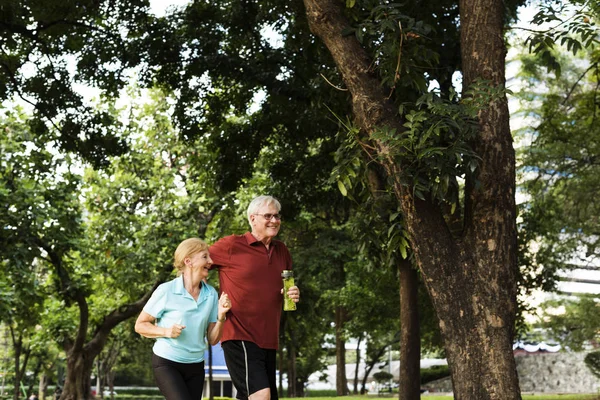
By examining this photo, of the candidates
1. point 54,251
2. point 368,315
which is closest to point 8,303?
point 54,251

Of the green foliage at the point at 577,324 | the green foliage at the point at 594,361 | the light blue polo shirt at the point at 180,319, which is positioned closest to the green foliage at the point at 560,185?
the green foliage at the point at 577,324

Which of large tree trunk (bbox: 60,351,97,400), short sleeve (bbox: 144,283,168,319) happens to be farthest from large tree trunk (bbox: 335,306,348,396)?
short sleeve (bbox: 144,283,168,319)

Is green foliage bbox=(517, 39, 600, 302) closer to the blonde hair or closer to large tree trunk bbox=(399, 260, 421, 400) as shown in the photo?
large tree trunk bbox=(399, 260, 421, 400)

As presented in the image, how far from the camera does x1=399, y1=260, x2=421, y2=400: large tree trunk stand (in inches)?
454

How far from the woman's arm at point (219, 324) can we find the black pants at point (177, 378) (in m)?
0.23

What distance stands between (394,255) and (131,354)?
42.7 metres

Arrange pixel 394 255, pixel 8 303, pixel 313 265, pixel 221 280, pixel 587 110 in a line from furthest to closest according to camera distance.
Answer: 1. pixel 313 265
2. pixel 8 303
3. pixel 587 110
4. pixel 394 255
5. pixel 221 280

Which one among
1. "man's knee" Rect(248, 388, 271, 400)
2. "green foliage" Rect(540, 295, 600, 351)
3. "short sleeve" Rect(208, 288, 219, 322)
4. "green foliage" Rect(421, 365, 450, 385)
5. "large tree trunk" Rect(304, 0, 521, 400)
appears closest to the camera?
"short sleeve" Rect(208, 288, 219, 322)

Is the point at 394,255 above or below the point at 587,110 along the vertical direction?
below

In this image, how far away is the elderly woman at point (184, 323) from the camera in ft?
16.3

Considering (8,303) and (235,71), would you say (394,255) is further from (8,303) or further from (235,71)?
(8,303)

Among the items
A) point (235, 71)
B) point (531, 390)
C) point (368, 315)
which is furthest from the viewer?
point (531, 390)

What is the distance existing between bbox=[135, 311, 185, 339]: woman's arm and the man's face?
1.06 metres

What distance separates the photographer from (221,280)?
5.76 metres
